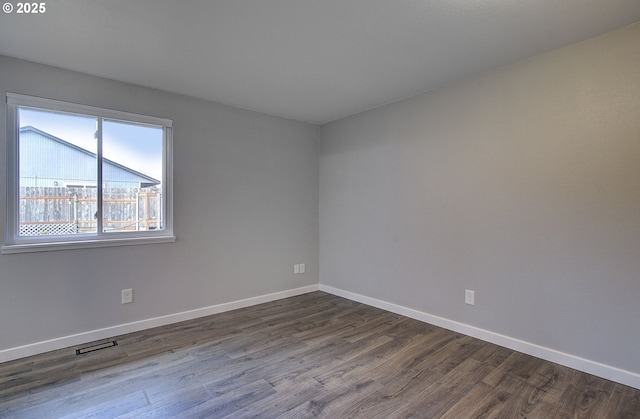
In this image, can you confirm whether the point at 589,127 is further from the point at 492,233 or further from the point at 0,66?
the point at 0,66

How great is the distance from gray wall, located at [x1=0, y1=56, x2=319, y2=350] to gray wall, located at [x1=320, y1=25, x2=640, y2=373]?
3.60 feet

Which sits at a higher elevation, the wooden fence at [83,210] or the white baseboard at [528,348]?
the wooden fence at [83,210]

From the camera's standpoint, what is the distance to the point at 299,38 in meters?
2.19

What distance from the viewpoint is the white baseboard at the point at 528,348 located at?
209 cm

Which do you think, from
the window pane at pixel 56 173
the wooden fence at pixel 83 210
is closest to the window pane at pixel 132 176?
the wooden fence at pixel 83 210

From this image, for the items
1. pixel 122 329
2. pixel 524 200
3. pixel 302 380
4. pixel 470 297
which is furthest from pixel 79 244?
pixel 524 200

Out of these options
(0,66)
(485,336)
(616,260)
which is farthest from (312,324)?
(0,66)

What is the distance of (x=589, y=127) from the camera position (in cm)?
220

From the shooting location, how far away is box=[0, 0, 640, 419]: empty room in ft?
6.42

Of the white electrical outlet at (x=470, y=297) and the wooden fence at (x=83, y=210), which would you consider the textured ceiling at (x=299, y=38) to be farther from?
the white electrical outlet at (x=470, y=297)

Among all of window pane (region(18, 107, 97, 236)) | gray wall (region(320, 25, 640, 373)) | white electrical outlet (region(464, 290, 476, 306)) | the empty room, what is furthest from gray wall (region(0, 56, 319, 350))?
white electrical outlet (region(464, 290, 476, 306))

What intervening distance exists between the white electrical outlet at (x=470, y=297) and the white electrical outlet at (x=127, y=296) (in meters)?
3.19

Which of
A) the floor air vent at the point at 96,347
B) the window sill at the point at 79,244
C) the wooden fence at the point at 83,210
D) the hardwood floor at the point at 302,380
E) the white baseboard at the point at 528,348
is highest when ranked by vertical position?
the wooden fence at the point at 83,210

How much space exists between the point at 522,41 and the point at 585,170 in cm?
104
